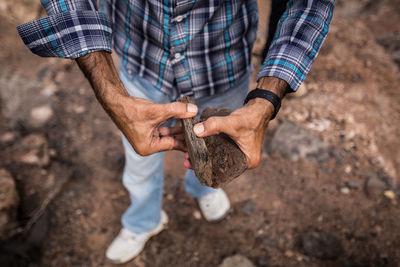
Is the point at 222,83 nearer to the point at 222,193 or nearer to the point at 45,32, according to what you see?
the point at 45,32

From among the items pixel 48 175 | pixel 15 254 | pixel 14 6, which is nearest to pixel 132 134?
pixel 15 254

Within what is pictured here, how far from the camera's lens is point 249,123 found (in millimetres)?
1356

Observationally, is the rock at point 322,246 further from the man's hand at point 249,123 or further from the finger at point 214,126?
the finger at point 214,126

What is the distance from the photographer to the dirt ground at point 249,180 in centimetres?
246

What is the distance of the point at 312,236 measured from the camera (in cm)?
244

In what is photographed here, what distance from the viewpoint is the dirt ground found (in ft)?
8.06

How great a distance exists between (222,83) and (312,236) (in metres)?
1.67

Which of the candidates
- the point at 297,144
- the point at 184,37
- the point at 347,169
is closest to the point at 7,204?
the point at 184,37

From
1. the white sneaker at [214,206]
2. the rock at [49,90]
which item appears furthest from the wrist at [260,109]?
the rock at [49,90]

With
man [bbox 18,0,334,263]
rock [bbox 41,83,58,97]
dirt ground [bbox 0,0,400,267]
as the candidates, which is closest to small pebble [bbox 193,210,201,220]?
dirt ground [bbox 0,0,400,267]

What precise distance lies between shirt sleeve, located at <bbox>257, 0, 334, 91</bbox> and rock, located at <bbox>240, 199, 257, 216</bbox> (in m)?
1.57

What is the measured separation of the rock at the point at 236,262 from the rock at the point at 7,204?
74.8 inches

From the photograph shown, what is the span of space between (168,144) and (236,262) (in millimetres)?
1405

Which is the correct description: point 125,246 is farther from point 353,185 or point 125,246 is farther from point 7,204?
point 353,185
